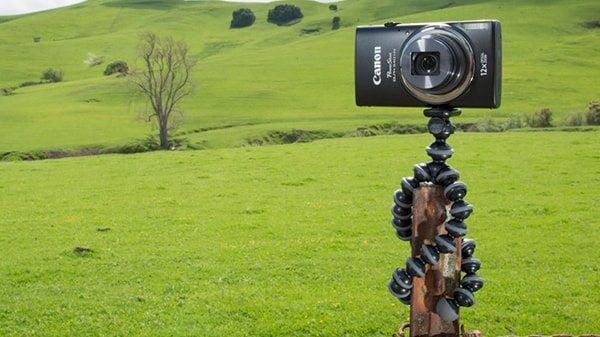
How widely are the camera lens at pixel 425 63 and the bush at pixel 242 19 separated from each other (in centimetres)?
11404

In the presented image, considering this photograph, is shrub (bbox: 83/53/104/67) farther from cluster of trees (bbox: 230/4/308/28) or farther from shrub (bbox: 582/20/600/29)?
shrub (bbox: 582/20/600/29)

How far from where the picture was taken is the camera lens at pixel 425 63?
12.0ft

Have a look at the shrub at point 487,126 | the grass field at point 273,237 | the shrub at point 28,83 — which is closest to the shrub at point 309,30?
the shrub at point 28,83

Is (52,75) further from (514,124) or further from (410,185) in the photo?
(410,185)

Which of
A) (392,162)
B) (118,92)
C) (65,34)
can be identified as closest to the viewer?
(392,162)

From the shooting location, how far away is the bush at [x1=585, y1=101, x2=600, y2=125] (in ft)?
108

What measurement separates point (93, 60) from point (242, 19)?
31556 mm

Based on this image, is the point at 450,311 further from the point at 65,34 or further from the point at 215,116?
the point at 65,34

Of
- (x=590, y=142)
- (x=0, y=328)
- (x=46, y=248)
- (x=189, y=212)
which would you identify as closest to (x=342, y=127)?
(x=590, y=142)

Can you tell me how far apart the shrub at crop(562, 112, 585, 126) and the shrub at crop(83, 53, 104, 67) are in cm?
6827

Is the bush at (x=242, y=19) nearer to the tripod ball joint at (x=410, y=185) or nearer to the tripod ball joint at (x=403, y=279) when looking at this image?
the tripod ball joint at (x=410, y=185)

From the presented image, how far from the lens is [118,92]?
202 ft

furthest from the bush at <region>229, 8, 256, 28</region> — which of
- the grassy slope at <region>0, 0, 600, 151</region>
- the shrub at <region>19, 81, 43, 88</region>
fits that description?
the shrub at <region>19, 81, 43, 88</region>

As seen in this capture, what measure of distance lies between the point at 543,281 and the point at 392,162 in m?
12.7
